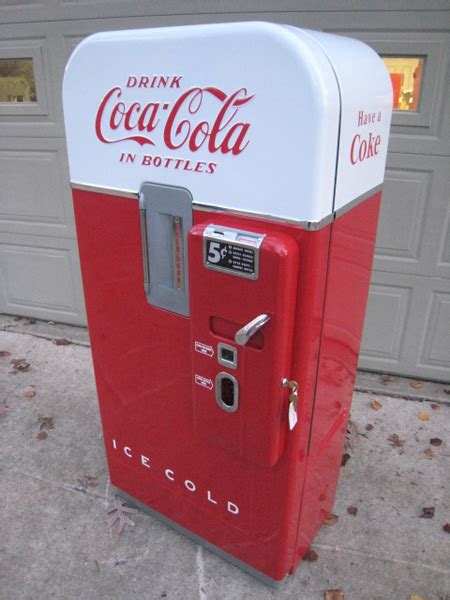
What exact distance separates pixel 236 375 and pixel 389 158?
2109 millimetres

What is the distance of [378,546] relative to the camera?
2.52 metres

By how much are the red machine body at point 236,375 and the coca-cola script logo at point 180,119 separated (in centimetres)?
24

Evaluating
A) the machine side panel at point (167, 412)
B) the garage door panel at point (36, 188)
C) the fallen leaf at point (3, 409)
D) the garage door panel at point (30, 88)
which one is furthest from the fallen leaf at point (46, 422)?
the garage door panel at point (30, 88)

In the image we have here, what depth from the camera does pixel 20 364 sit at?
4000 mm

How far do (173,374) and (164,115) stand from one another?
3.42ft

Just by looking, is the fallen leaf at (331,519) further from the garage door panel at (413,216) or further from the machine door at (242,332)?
the garage door panel at (413,216)

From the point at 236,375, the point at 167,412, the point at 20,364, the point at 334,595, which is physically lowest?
the point at 334,595

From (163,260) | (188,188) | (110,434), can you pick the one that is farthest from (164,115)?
(110,434)

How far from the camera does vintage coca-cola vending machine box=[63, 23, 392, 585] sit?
1515mm

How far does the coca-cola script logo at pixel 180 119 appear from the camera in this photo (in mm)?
1576

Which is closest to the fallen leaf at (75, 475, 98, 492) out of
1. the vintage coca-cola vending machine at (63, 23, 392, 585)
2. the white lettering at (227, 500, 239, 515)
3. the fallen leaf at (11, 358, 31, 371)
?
the vintage coca-cola vending machine at (63, 23, 392, 585)

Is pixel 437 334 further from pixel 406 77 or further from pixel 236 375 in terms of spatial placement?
pixel 236 375

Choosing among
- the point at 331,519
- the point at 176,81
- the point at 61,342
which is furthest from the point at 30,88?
the point at 331,519

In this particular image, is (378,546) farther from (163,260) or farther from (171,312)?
(163,260)
